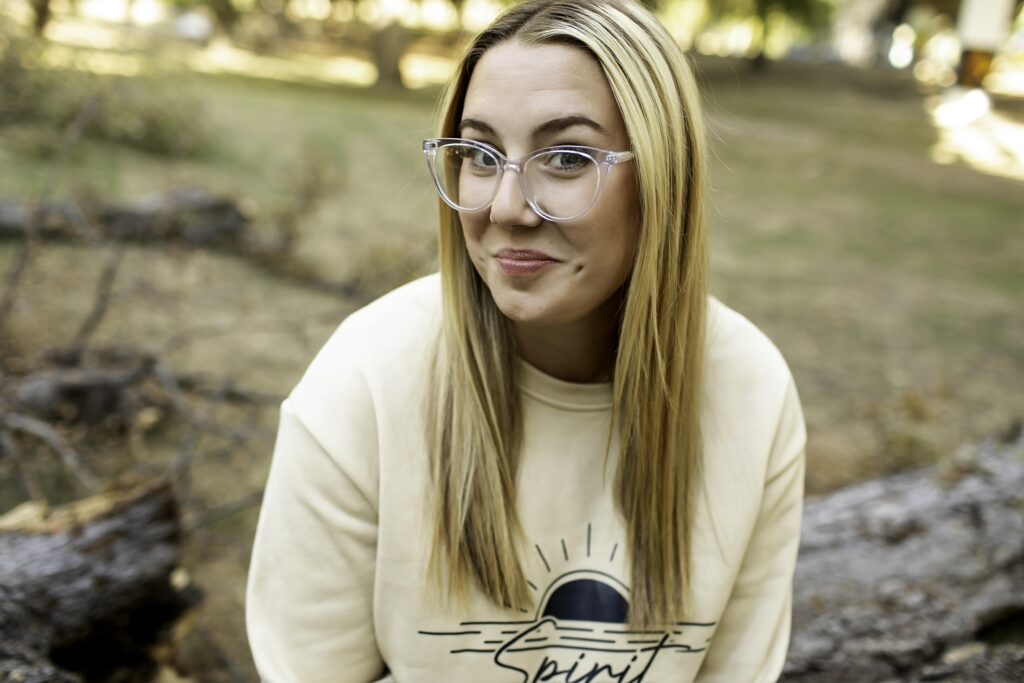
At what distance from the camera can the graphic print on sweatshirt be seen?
1.50m

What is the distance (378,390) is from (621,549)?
0.49m

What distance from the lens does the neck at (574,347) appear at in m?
1.48

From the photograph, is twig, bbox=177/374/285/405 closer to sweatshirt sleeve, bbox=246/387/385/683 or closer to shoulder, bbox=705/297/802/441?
sweatshirt sleeve, bbox=246/387/385/683

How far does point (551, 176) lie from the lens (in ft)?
4.18

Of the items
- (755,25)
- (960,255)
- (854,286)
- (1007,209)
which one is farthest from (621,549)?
(755,25)

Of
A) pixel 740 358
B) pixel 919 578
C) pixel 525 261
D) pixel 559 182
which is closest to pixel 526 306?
pixel 525 261

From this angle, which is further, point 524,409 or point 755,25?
point 755,25

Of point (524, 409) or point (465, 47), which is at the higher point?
point (465, 47)

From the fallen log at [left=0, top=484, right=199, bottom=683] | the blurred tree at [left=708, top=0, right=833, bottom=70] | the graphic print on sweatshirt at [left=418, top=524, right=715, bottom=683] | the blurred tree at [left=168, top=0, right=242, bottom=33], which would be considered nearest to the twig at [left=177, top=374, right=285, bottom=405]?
the fallen log at [left=0, top=484, right=199, bottom=683]

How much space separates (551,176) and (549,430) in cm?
44

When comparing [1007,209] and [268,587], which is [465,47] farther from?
[1007,209]

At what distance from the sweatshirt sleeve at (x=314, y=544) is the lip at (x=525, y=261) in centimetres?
31

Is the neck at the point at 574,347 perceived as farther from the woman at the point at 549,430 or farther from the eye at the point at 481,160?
the eye at the point at 481,160

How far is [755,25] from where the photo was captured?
2461 cm
